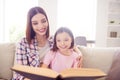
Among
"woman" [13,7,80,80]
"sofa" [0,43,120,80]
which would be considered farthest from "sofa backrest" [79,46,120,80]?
"woman" [13,7,80,80]

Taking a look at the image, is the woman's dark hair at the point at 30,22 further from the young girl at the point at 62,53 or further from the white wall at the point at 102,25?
the white wall at the point at 102,25

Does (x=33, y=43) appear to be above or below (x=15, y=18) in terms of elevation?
below

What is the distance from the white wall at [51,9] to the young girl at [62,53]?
2.73m

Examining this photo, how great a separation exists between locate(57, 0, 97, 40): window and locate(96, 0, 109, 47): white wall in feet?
0.45

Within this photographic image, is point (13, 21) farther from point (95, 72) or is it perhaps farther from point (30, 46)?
point (95, 72)

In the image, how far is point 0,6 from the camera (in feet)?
14.6

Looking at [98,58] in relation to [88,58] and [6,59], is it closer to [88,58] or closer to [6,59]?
[88,58]

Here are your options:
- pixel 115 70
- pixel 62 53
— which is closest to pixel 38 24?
pixel 62 53

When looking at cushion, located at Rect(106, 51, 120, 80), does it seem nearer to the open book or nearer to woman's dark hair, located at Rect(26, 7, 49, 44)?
the open book

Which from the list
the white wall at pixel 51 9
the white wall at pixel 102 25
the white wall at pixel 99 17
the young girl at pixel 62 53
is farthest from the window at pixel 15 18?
the young girl at pixel 62 53

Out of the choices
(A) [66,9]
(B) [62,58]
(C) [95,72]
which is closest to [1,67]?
(B) [62,58]

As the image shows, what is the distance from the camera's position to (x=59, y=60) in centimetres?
174

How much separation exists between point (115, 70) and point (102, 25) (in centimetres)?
291

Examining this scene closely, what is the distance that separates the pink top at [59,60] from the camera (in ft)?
5.67
